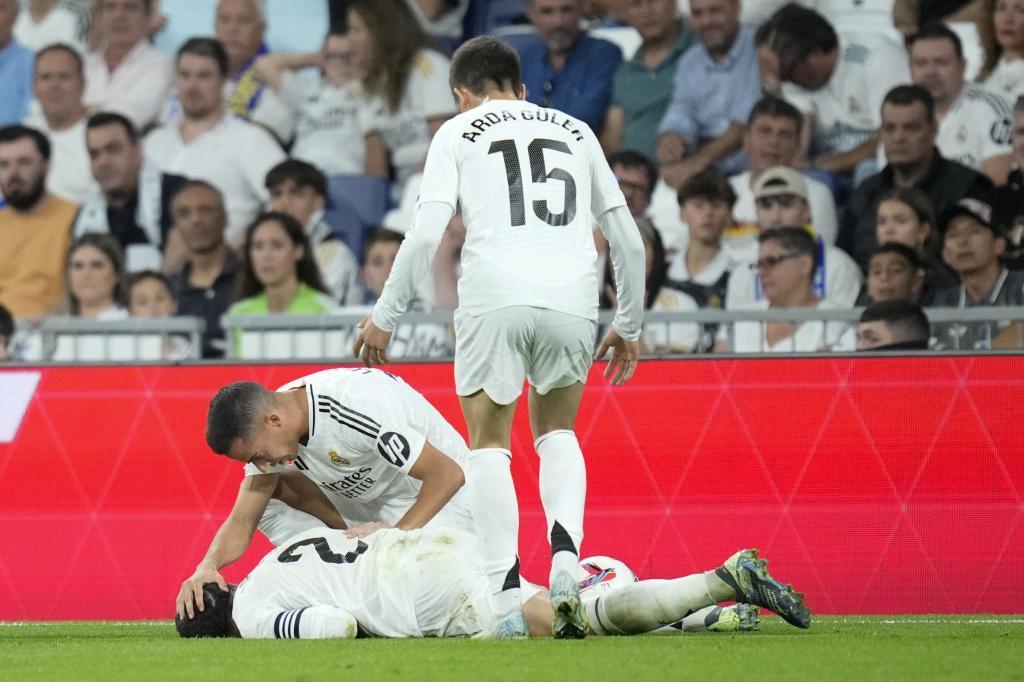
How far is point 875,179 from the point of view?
873 centimetres

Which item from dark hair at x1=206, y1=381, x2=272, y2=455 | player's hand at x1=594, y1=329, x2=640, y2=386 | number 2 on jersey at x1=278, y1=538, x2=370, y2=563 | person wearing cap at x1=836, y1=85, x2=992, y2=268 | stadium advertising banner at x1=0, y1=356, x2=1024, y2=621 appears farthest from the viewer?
person wearing cap at x1=836, y1=85, x2=992, y2=268

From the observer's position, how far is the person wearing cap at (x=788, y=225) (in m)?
8.52

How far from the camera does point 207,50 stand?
10.1 meters

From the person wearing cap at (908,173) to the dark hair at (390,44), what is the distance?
3.24m

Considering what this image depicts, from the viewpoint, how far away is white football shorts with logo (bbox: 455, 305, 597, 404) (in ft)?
14.8

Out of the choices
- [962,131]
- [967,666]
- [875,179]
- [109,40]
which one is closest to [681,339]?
[875,179]

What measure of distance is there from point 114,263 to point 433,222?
5.76 m

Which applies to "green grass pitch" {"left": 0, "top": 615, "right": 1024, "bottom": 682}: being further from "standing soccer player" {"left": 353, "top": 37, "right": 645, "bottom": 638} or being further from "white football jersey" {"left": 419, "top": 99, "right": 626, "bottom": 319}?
"white football jersey" {"left": 419, "top": 99, "right": 626, "bottom": 319}

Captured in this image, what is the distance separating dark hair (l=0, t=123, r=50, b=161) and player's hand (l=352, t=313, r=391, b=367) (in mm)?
6499

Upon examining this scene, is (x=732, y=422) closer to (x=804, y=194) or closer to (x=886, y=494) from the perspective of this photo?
(x=886, y=494)

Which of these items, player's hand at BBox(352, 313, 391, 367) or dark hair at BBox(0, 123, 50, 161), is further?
dark hair at BBox(0, 123, 50, 161)

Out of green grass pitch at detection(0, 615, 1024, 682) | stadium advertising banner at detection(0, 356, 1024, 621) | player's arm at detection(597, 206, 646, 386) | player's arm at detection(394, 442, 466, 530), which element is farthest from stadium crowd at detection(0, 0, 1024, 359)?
green grass pitch at detection(0, 615, 1024, 682)

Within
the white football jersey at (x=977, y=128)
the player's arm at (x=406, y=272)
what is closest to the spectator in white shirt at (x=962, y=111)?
the white football jersey at (x=977, y=128)

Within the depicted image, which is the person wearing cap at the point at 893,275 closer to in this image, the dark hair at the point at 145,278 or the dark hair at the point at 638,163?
the dark hair at the point at 638,163
